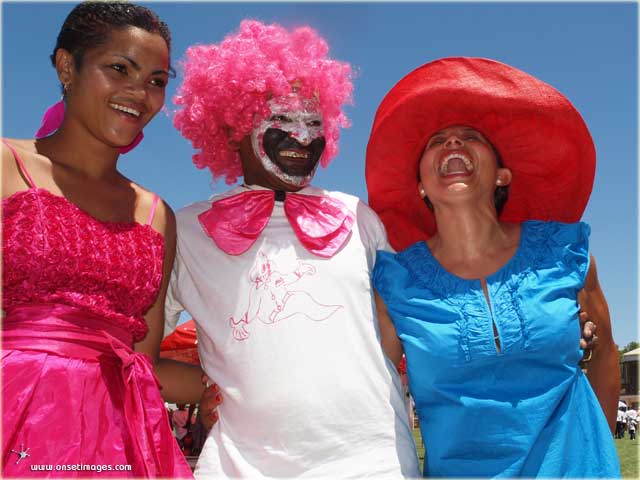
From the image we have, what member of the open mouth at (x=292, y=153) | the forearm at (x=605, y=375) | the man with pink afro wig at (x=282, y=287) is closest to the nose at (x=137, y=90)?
the man with pink afro wig at (x=282, y=287)

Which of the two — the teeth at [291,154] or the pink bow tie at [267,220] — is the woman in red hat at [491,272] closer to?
the pink bow tie at [267,220]

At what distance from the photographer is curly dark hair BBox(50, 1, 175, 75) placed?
281 centimetres

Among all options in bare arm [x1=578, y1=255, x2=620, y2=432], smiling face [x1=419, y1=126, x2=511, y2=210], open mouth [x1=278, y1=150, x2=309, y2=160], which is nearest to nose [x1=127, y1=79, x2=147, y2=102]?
open mouth [x1=278, y1=150, x2=309, y2=160]

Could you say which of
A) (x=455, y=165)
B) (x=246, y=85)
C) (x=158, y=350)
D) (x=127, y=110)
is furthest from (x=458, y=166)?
(x=158, y=350)

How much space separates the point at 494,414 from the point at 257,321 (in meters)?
1.06

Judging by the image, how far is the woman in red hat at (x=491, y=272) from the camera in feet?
8.59

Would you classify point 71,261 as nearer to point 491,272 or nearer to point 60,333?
point 60,333

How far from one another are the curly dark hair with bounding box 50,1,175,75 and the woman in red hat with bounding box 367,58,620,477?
1.29m

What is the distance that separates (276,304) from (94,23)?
56.9 inches

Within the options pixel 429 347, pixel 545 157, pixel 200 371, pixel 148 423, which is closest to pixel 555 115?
pixel 545 157

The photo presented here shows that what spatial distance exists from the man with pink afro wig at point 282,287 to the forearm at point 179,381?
0.47 ft

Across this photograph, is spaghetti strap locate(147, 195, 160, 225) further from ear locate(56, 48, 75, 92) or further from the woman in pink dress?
ear locate(56, 48, 75, 92)

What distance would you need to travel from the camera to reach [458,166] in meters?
3.18

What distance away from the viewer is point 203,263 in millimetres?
3080
